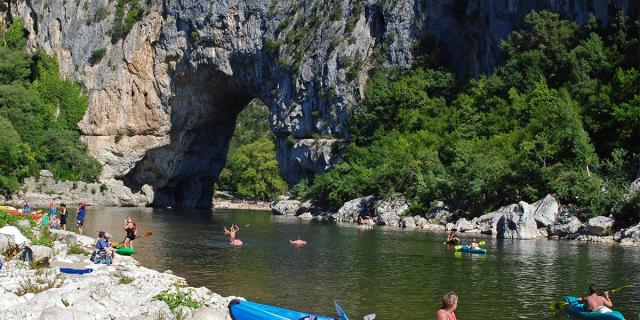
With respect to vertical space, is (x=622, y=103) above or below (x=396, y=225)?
above

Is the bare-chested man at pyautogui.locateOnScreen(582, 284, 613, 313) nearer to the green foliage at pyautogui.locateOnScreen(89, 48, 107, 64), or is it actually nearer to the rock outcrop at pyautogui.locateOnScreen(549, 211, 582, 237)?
the rock outcrop at pyautogui.locateOnScreen(549, 211, 582, 237)

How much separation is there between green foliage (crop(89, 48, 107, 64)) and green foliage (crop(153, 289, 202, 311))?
6177cm

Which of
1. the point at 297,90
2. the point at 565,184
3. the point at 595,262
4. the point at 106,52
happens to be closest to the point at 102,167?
the point at 106,52

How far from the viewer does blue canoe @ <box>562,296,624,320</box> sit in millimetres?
16372

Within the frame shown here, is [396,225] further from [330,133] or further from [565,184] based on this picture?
[330,133]

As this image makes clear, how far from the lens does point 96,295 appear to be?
15.1 metres

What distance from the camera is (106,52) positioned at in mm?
73625

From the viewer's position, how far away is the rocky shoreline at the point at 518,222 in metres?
35.2

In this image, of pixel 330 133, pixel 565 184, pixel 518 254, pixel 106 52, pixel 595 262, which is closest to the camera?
pixel 595 262

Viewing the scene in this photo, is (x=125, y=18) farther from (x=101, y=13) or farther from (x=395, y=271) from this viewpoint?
(x=395, y=271)

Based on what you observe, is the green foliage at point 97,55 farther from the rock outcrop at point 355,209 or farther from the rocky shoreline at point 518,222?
the rocky shoreline at point 518,222

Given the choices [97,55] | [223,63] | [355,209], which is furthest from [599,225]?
[97,55]

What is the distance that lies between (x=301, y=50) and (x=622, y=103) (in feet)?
101

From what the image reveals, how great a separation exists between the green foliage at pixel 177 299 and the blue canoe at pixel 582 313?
8.81m
